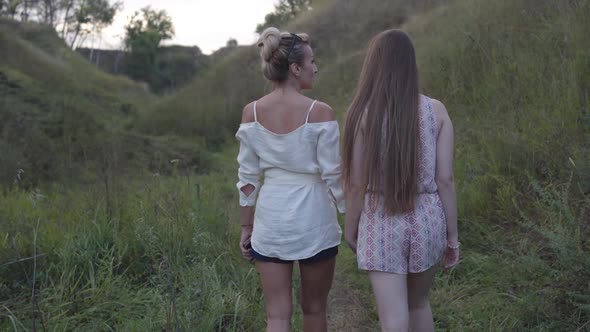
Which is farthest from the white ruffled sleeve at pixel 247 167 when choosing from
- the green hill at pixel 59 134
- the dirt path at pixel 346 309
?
the green hill at pixel 59 134

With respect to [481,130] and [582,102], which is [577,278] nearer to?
[582,102]

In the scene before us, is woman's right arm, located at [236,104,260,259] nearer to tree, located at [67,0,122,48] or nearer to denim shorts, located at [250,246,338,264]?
denim shorts, located at [250,246,338,264]

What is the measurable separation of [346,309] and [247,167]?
206 cm

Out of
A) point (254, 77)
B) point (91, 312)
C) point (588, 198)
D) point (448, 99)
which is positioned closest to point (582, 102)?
point (588, 198)

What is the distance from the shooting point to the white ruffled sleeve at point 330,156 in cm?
276

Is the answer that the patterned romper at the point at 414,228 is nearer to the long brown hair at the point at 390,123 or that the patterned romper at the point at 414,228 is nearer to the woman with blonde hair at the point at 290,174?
the long brown hair at the point at 390,123

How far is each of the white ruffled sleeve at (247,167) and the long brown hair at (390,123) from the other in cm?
52

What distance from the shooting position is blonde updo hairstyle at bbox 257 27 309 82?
2.79 m

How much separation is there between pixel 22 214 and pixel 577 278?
439 centimetres

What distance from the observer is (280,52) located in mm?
2777

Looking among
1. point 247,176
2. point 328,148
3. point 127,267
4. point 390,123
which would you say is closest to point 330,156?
point 328,148

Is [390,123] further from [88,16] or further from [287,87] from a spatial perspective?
[88,16]

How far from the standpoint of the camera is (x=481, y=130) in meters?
6.11

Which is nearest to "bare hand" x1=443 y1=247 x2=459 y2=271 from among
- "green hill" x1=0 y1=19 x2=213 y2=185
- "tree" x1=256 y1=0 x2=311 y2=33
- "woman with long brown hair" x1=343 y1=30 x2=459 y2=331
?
"woman with long brown hair" x1=343 y1=30 x2=459 y2=331
